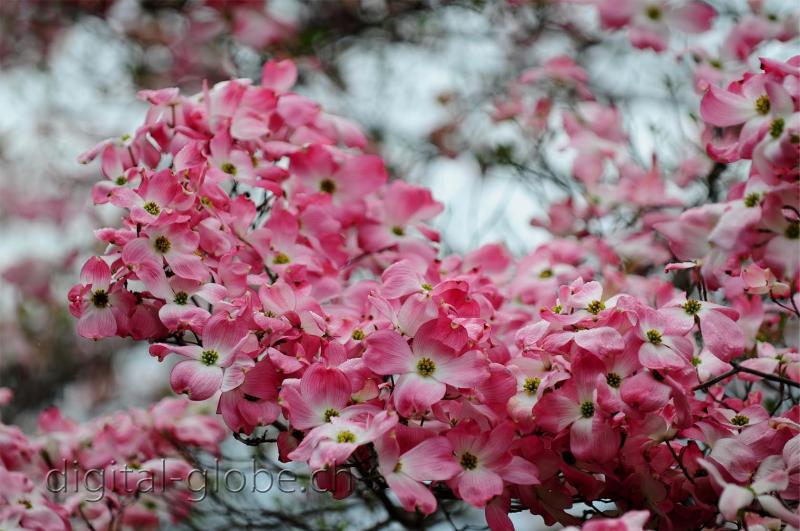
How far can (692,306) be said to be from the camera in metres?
1.12

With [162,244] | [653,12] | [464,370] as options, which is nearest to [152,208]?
[162,244]

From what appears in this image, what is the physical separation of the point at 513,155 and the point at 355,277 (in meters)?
0.60

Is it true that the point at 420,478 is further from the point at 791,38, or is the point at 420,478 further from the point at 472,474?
the point at 791,38

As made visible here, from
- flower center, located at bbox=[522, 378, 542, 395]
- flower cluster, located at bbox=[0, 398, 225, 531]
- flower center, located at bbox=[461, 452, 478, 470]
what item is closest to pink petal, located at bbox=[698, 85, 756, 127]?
flower center, located at bbox=[522, 378, 542, 395]

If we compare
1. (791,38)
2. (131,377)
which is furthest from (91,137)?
(791,38)

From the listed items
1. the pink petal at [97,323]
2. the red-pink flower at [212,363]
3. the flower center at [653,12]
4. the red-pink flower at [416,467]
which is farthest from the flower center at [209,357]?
the flower center at [653,12]

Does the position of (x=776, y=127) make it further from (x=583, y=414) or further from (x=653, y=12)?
(x=653, y=12)

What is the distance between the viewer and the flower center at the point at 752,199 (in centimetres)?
98

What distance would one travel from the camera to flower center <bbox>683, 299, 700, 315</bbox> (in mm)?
1113

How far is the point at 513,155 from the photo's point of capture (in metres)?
2.14

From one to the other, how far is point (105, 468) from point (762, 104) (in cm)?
108

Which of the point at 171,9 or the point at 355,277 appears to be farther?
the point at 171,9

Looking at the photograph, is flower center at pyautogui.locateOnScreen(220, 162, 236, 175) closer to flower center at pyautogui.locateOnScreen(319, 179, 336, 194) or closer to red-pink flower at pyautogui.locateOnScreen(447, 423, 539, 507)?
flower center at pyautogui.locateOnScreen(319, 179, 336, 194)

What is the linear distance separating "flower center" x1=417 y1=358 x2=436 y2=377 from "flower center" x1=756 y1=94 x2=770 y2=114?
45 centimetres
